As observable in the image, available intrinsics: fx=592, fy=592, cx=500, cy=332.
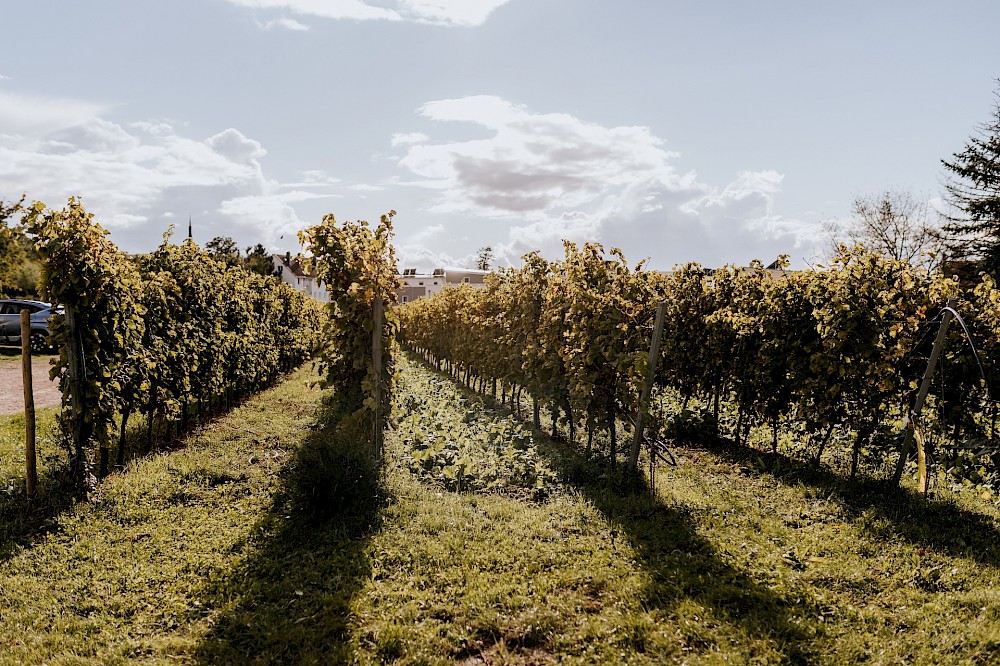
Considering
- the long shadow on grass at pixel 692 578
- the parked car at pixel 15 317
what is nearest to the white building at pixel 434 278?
the parked car at pixel 15 317

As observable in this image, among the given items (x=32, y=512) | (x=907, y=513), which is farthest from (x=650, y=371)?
(x=32, y=512)

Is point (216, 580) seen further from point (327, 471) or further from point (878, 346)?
point (878, 346)

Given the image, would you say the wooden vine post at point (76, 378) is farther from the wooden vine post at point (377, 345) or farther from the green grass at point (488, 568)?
the wooden vine post at point (377, 345)

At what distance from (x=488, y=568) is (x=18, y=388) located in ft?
43.5

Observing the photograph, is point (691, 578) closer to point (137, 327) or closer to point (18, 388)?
point (137, 327)

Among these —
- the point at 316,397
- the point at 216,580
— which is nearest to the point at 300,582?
the point at 216,580

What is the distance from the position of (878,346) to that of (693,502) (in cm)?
279

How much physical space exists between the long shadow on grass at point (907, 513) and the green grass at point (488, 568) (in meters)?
0.03

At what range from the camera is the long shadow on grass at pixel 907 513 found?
17.6ft

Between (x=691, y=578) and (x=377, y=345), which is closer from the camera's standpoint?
(x=691, y=578)

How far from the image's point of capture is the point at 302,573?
4.95m

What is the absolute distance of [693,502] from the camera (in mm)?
6559

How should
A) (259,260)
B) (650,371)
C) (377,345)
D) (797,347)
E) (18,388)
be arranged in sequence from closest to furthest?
(650,371) < (377,345) < (797,347) < (18,388) < (259,260)

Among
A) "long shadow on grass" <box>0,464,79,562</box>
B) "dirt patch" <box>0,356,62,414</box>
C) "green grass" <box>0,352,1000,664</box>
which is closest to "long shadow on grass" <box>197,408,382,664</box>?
"green grass" <box>0,352,1000,664</box>
